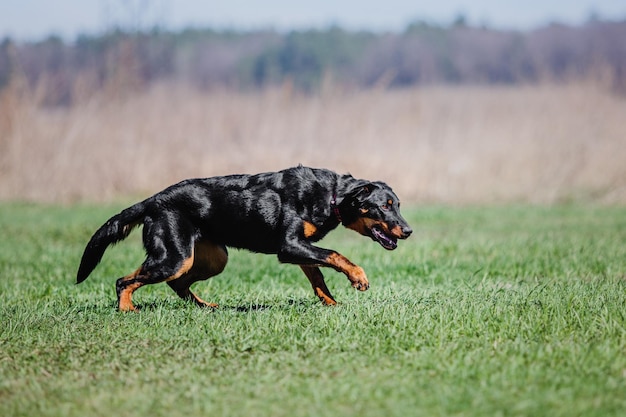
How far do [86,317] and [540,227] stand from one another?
8.59 metres

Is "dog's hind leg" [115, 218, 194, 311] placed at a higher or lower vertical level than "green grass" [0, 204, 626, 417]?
higher

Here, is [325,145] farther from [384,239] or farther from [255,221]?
[384,239]

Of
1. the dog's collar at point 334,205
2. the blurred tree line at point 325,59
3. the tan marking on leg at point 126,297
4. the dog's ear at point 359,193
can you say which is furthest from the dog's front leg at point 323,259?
the blurred tree line at point 325,59

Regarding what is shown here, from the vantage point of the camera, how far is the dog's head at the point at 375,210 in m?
5.97

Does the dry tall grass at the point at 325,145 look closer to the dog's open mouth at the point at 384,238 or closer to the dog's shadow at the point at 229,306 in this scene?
the dog's shadow at the point at 229,306

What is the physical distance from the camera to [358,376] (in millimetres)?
4250

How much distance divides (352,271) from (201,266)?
1.37 metres

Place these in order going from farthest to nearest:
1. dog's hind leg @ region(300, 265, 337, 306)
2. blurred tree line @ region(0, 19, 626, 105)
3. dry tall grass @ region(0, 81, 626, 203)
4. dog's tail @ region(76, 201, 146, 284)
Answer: blurred tree line @ region(0, 19, 626, 105)
dry tall grass @ region(0, 81, 626, 203)
dog's tail @ region(76, 201, 146, 284)
dog's hind leg @ region(300, 265, 337, 306)

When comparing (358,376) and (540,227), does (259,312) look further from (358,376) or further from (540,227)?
(540,227)

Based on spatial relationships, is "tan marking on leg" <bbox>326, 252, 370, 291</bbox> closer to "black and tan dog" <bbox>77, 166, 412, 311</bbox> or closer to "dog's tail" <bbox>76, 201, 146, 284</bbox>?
"black and tan dog" <bbox>77, 166, 412, 311</bbox>

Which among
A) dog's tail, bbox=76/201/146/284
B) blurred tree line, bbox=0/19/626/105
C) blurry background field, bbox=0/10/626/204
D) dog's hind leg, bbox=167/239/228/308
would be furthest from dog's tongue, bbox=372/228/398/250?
blurred tree line, bbox=0/19/626/105

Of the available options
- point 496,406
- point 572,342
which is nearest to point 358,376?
point 496,406

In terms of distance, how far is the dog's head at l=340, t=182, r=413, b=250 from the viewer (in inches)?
235

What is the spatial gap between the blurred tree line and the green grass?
10.6 meters
